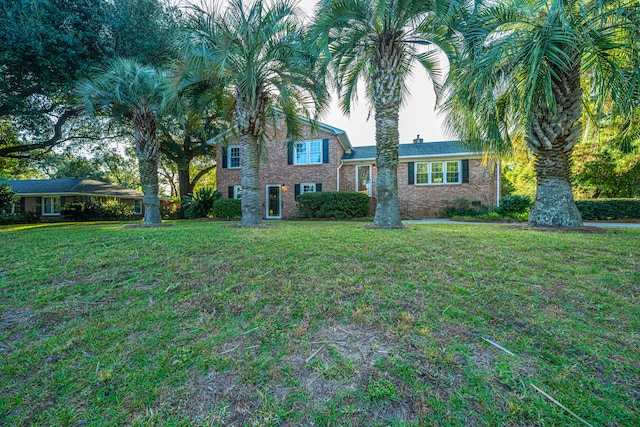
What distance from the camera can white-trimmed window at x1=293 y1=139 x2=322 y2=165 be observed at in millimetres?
16141

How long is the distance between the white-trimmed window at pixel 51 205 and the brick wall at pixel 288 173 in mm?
14116

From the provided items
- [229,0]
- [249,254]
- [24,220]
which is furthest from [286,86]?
[24,220]

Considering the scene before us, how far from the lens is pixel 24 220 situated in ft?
59.0

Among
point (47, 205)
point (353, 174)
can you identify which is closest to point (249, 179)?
point (353, 174)

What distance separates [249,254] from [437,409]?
327 centimetres

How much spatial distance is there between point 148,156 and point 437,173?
13.8 metres

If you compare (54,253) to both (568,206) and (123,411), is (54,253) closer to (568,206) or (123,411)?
(123,411)

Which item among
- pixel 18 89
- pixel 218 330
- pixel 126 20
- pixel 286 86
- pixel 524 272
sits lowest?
pixel 218 330

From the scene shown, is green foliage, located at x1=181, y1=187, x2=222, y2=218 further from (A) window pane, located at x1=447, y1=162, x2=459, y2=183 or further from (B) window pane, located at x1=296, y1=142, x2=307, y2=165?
(A) window pane, located at x1=447, y1=162, x2=459, y2=183

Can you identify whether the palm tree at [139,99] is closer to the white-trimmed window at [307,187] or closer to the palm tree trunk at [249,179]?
the palm tree trunk at [249,179]

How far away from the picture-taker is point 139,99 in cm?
995

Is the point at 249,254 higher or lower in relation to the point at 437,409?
higher

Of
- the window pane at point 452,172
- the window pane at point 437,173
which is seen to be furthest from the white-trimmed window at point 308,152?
the window pane at point 452,172

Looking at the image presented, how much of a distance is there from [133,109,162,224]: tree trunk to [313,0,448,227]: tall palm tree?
287 inches
